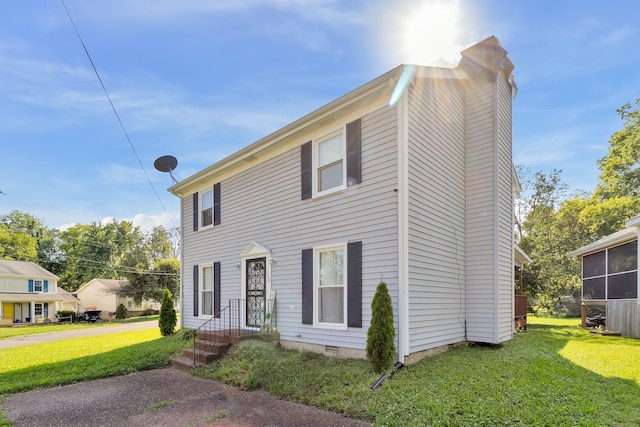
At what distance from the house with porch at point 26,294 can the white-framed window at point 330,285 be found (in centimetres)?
3233

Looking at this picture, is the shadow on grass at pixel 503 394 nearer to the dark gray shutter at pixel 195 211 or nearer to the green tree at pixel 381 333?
the green tree at pixel 381 333


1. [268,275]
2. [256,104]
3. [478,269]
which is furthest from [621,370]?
[256,104]

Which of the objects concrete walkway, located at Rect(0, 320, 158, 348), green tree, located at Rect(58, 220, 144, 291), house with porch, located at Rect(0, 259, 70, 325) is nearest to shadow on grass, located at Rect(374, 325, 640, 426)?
concrete walkway, located at Rect(0, 320, 158, 348)

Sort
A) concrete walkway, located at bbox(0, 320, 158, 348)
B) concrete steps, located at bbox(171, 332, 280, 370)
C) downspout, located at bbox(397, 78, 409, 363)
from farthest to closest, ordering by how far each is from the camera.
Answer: concrete walkway, located at bbox(0, 320, 158, 348) → concrete steps, located at bbox(171, 332, 280, 370) → downspout, located at bbox(397, 78, 409, 363)

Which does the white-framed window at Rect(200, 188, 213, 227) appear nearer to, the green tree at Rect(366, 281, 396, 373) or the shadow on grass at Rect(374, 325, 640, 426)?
the green tree at Rect(366, 281, 396, 373)

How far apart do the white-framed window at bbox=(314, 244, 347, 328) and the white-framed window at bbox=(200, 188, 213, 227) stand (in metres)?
5.19

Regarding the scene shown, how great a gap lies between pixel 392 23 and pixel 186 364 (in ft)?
29.7

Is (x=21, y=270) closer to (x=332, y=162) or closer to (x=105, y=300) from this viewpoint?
(x=105, y=300)

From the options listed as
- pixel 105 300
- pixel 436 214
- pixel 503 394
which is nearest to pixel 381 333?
pixel 503 394

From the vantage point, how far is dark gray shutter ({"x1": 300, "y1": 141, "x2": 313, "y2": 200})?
8.12 metres

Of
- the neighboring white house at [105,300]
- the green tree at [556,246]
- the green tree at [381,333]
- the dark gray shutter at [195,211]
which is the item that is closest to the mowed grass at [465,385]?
the green tree at [381,333]

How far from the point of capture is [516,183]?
1112 cm

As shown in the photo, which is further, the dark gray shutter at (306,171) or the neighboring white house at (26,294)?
the neighboring white house at (26,294)

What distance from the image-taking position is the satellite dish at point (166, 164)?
12.7 metres
